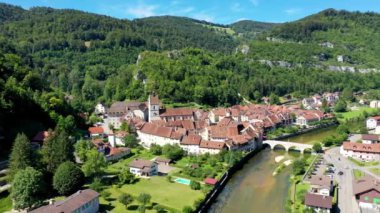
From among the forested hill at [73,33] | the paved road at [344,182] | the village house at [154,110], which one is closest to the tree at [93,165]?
the paved road at [344,182]

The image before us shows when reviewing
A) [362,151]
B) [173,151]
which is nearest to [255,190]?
[173,151]

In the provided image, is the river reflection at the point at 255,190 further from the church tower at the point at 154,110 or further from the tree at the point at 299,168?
the church tower at the point at 154,110

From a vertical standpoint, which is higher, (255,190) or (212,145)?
(212,145)

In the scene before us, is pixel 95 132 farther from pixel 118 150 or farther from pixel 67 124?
pixel 118 150

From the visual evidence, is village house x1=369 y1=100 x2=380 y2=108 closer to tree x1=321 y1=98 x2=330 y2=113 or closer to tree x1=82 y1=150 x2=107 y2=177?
tree x1=321 y1=98 x2=330 y2=113

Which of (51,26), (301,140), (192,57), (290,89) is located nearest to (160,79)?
(192,57)

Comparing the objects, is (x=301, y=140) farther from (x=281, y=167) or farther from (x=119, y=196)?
(x=119, y=196)
